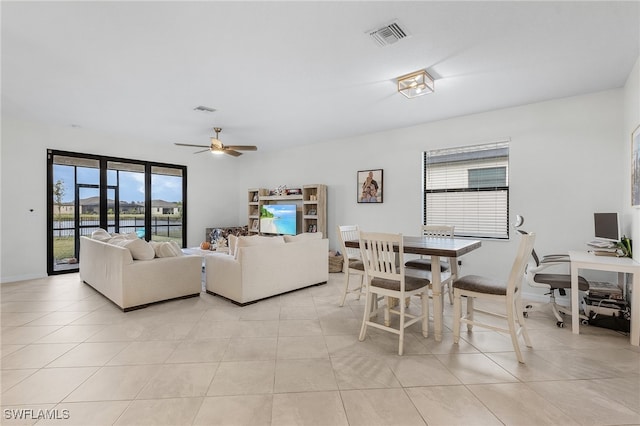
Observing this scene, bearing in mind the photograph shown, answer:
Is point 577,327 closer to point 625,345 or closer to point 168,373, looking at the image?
point 625,345

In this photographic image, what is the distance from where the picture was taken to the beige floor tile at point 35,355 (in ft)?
7.53

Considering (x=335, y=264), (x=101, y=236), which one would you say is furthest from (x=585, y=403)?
(x=101, y=236)

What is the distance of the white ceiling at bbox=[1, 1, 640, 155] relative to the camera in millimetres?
2193

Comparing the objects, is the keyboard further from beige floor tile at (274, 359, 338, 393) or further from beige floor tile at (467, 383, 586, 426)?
beige floor tile at (274, 359, 338, 393)

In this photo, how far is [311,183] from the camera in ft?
21.6

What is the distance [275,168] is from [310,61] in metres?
4.48

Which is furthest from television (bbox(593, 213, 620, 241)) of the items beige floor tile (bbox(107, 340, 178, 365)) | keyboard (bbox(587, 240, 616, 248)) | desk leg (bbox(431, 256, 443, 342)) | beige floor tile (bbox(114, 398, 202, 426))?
beige floor tile (bbox(107, 340, 178, 365))

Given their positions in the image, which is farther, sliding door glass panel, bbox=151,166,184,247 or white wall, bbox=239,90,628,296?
sliding door glass panel, bbox=151,166,184,247

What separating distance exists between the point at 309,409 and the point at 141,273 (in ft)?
8.96

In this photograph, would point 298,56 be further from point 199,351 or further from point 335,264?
point 335,264

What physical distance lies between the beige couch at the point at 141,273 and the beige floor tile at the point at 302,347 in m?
1.83

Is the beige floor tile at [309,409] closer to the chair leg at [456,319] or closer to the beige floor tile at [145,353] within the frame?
the beige floor tile at [145,353]

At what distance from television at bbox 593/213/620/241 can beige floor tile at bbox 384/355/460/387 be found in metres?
2.46

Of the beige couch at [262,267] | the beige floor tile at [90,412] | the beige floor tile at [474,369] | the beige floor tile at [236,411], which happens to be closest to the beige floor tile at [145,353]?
the beige floor tile at [90,412]
